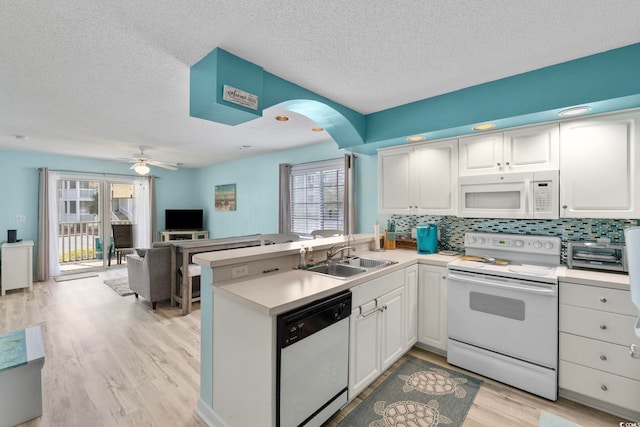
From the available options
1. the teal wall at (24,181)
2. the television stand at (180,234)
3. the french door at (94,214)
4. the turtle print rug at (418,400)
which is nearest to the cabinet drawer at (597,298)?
the turtle print rug at (418,400)

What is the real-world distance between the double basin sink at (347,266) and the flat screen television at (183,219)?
5661mm

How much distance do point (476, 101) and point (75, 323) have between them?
5017 millimetres

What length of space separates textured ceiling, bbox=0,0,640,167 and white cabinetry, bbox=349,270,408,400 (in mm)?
1647

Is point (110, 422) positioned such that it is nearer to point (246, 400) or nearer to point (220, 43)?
point (246, 400)

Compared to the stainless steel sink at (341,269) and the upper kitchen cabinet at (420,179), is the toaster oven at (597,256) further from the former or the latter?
the stainless steel sink at (341,269)

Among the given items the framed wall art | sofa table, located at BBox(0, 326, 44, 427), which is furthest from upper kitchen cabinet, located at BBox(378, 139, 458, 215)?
the framed wall art

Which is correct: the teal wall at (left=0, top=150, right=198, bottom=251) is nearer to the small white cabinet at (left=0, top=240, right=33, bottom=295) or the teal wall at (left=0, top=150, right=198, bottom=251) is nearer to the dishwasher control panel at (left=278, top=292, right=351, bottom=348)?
the small white cabinet at (left=0, top=240, right=33, bottom=295)

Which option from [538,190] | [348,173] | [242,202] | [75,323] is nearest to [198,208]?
[242,202]

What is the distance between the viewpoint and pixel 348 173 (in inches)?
160

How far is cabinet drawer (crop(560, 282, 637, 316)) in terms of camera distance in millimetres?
1861

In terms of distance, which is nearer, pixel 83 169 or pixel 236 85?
pixel 236 85

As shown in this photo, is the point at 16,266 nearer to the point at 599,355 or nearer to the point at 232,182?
the point at 232,182

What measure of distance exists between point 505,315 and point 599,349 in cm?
55

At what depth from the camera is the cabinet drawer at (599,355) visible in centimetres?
185
